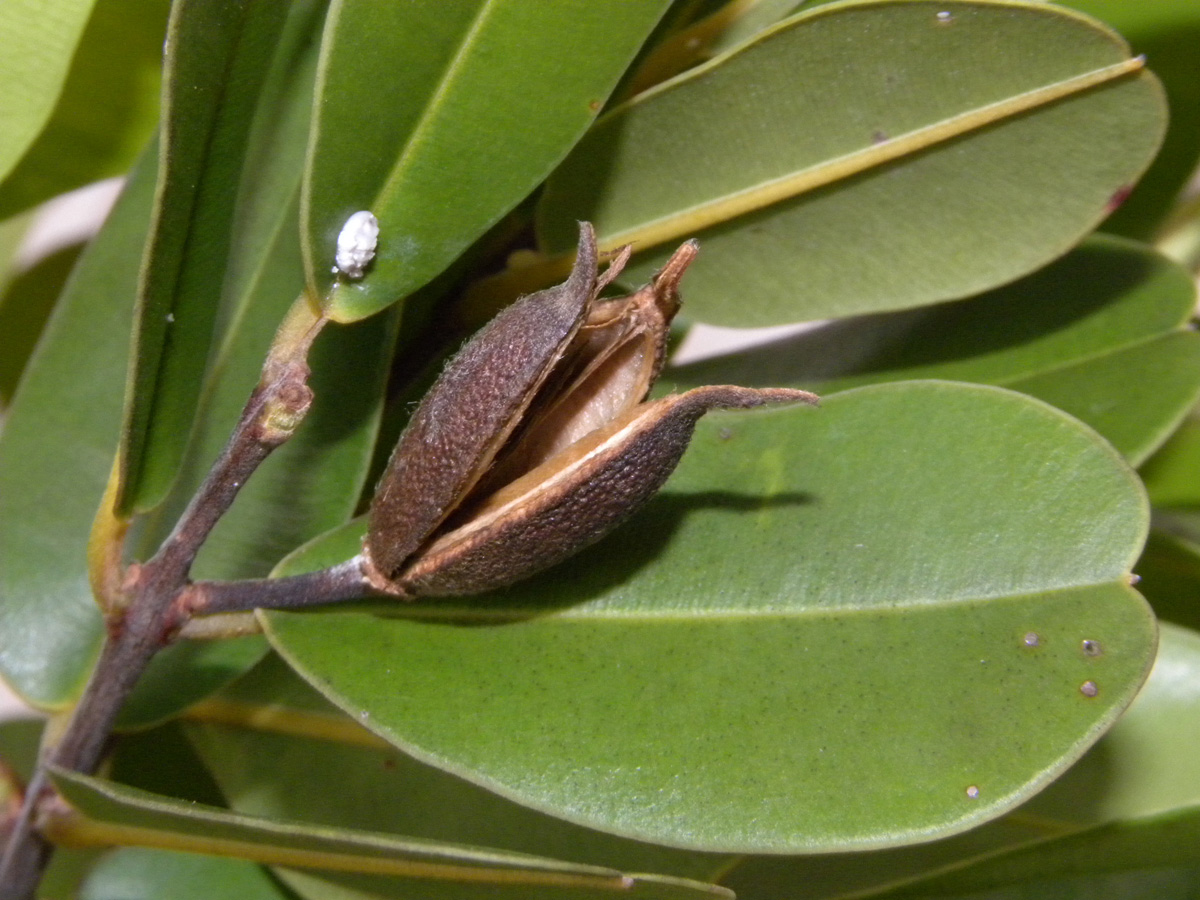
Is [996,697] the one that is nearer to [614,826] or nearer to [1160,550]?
[614,826]

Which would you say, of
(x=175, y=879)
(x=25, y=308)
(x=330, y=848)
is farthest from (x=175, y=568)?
(x=25, y=308)

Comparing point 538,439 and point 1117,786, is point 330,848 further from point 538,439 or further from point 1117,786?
point 1117,786

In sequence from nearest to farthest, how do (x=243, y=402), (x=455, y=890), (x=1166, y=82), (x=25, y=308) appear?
(x=455, y=890)
(x=243, y=402)
(x=1166, y=82)
(x=25, y=308)

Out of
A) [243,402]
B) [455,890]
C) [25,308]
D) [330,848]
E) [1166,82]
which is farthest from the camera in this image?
[25,308]

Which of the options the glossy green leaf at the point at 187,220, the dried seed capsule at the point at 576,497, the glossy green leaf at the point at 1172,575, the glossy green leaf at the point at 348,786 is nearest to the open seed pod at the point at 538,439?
the dried seed capsule at the point at 576,497

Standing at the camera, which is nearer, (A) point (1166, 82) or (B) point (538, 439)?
(B) point (538, 439)

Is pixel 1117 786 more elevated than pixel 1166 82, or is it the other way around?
pixel 1166 82

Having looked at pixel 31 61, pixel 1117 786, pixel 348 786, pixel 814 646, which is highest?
pixel 31 61
